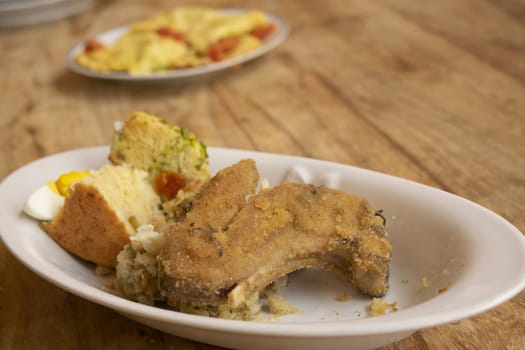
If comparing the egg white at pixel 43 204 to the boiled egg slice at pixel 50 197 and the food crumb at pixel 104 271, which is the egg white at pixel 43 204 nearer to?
the boiled egg slice at pixel 50 197


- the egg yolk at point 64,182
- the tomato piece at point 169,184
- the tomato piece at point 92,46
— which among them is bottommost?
the tomato piece at point 92,46

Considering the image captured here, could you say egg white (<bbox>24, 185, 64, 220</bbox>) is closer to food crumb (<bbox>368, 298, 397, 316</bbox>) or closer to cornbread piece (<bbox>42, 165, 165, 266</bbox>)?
cornbread piece (<bbox>42, 165, 165, 266</bbox>)

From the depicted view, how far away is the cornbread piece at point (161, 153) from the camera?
5.22 feet

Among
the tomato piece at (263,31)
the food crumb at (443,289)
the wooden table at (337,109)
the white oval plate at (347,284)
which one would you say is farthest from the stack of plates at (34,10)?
the food crumb at (443,289)

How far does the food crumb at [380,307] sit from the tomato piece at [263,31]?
1.82 meters

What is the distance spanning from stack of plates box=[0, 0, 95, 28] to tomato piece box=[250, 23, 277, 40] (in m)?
1.20

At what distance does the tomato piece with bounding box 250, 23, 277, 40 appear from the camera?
288cm

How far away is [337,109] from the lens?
2.34m

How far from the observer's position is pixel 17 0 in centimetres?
341

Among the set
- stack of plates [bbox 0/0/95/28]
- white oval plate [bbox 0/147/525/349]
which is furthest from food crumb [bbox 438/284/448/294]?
stack of plates [bbox 0/0/95/28]

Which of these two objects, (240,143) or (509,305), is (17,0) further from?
(509,305)

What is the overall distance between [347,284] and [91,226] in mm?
523

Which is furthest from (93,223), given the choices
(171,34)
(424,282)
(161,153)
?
(171,34)

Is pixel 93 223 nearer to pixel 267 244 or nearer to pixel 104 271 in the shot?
pixel 104 271
